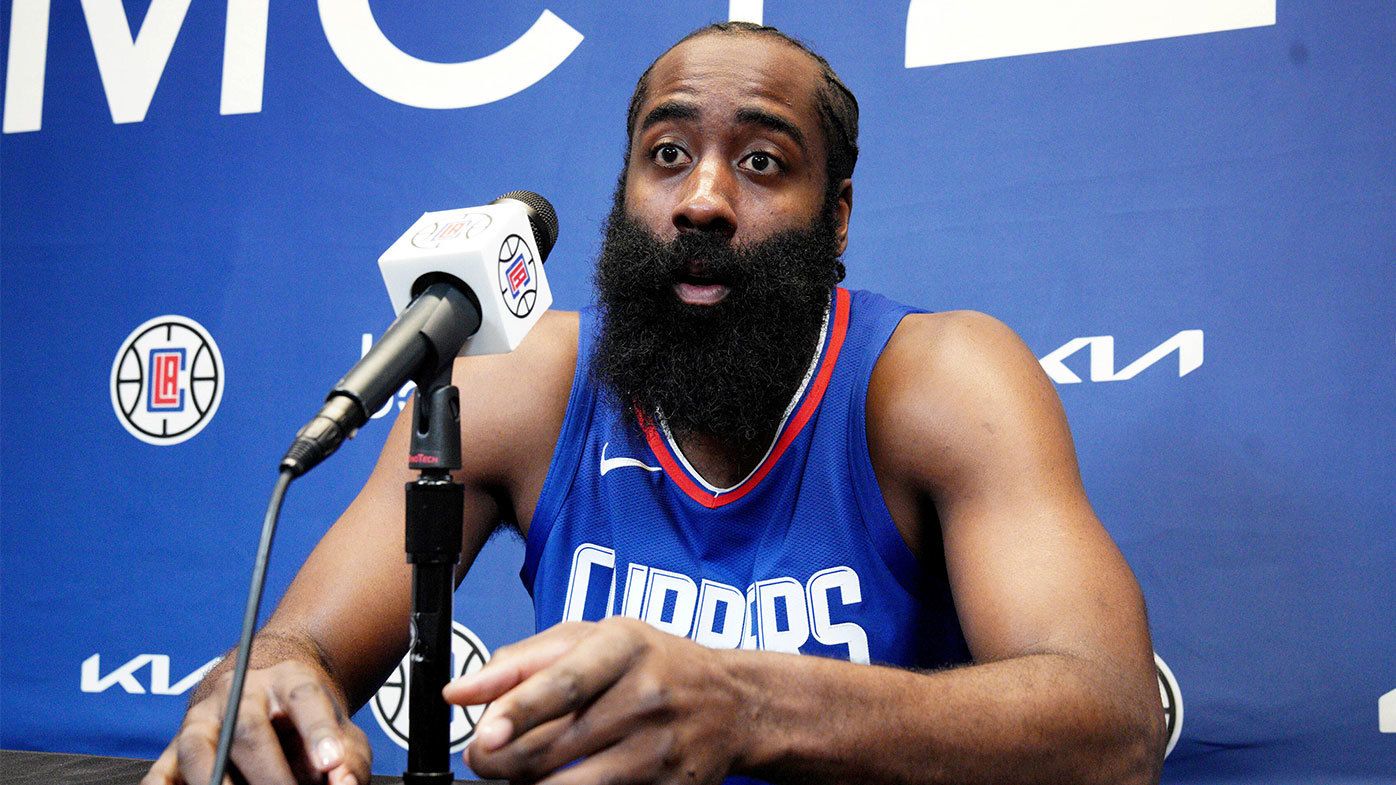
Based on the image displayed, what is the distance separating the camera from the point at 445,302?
26.6 inches

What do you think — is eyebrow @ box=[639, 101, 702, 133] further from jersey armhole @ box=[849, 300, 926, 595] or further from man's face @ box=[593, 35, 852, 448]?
jersey armhole @ box=[849, 300, 926, 595]

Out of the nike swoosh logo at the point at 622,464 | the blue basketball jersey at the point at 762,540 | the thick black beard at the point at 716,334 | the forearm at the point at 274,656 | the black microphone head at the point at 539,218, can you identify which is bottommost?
the forearm at the point at 274,656

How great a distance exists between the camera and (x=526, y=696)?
1.93ft

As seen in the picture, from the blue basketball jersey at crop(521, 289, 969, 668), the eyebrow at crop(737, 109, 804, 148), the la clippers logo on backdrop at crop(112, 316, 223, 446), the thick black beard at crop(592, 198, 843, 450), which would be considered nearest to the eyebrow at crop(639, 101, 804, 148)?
the eyebrow at crop(737, 109, 804, 148)

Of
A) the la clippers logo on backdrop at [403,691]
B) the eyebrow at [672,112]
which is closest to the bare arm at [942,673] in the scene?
the eyebrow at [672,112]

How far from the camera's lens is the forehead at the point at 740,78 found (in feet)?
4.11

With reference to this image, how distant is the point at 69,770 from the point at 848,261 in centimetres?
125

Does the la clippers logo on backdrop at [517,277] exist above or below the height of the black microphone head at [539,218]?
below

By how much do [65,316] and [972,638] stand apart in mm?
1571

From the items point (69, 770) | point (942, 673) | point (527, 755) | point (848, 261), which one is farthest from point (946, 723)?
point (69, 770)

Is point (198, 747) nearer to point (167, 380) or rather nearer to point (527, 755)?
point (527, 755)

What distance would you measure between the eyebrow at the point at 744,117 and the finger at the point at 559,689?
0.74 metres

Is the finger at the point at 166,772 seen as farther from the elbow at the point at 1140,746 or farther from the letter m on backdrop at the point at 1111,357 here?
the letter m on backdrop at the point at 1111,357

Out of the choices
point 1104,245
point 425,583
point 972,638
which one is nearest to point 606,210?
point 1104,245
